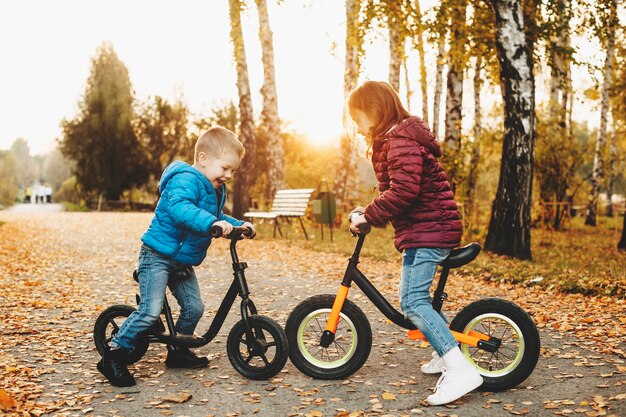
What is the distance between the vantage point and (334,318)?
418cm

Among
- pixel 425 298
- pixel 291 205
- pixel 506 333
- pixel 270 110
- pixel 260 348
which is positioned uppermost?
pixel 270 110

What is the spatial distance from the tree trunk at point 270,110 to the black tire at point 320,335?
48.2 ft

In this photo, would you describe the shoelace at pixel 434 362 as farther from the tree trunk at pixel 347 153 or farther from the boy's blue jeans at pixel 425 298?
the tree trunk at pixel 347 153

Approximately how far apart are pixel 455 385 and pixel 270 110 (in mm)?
15517

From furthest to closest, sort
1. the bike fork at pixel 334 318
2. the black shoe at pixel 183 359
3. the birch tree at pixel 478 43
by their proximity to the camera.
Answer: the birch tree at pixel 478 43 → the black shoe at pixel 183 359 → the bike fork at pixel 334 318

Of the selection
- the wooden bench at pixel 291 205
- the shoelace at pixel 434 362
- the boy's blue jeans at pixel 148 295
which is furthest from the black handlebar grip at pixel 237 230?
the wooden bench at pixel 291 205

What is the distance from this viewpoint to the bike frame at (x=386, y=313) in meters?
4.06

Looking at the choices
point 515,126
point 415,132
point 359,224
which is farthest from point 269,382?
point 515,126

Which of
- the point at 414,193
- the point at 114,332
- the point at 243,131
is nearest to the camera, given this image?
the point at 414,193

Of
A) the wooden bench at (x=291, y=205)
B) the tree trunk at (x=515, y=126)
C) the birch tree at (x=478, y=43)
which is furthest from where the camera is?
the wooden bench at (x=291, y=205)

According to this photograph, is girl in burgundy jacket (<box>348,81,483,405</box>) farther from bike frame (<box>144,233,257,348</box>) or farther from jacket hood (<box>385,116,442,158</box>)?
bike frame (<box>144,233,257,348</box>)

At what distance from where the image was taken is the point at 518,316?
159 inches

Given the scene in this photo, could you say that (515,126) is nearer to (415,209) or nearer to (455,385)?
(415,209)

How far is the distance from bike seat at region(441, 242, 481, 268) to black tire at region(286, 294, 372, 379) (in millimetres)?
699
